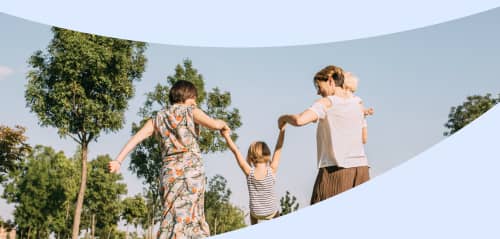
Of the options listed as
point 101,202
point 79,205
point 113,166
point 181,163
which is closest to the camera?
point 113,166

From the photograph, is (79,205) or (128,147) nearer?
(128,147)

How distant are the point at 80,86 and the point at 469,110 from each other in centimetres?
1036

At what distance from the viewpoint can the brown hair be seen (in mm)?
4742

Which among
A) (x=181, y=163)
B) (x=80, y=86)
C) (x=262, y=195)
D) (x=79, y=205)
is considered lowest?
(x=262, y=195)

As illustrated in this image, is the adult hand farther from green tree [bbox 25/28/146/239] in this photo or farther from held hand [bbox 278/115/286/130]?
green tree [bbox 25/28/146/239]

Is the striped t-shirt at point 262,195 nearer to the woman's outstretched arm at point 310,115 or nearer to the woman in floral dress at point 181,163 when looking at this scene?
the woman in floral dress at point 181,163

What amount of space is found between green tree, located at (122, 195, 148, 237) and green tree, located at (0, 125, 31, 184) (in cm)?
411

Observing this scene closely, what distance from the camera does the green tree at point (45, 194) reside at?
1802cm

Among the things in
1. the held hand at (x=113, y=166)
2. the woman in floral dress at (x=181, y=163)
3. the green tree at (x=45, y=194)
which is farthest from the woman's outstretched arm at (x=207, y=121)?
the green tree at (x=45, y=194)

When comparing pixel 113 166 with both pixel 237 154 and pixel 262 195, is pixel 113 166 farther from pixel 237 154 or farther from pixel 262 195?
pixel 262 195

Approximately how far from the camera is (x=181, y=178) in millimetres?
4477

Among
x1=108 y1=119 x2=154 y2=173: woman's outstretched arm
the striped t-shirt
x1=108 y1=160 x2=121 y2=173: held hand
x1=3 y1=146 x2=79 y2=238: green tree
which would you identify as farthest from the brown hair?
x1=3 y1=146 x2=79 y2=238: green tree

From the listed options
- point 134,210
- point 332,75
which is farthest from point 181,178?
point 134,210

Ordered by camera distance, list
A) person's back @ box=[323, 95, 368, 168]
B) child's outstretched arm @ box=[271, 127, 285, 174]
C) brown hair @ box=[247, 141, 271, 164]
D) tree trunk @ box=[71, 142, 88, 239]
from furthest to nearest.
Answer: tree trunk @ box=[71, 142, 88, 239] → brown hair @ box=[247, 141, 271, 164] → child's outstretched arm @ box=[271, 127, 285, 174] → person's back @ box=[323, 95, 368, 168]
